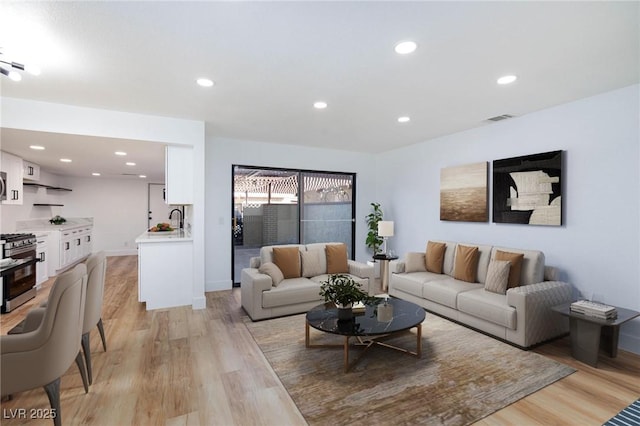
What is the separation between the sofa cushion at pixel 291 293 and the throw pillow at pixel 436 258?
1.75m

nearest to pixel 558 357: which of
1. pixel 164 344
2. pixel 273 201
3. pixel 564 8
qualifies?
pixel 564 8

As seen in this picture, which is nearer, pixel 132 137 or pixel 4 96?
pixel 4 96

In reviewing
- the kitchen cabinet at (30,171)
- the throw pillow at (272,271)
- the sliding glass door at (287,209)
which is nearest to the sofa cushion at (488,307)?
A: the throw pillow at (272,271)

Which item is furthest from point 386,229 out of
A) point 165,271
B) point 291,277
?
point 165,271

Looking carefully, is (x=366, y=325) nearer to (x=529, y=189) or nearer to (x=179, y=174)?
(x=529, y=189)

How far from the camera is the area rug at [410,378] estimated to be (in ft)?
6.89

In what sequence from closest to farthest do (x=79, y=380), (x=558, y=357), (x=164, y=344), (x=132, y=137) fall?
1. (x=79, y=380)
2. (x=558, y=357)
3. (x=164, y=344)
4. (x=132, y=137)

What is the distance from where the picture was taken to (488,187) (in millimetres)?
4363

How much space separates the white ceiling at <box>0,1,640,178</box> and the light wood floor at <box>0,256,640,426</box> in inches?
102

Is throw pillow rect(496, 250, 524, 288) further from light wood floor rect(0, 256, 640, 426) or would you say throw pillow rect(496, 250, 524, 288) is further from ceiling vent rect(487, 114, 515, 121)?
ceiling vent rect(487, 114, 515, 121)

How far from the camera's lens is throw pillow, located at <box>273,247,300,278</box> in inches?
166

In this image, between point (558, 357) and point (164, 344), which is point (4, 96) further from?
point (558, 357)

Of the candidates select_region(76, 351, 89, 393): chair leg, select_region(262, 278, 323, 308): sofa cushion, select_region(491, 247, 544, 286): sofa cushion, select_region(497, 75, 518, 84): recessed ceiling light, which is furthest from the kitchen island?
select_region(491, 247, 544, 286): sofa cushion

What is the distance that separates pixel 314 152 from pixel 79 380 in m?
4.82
